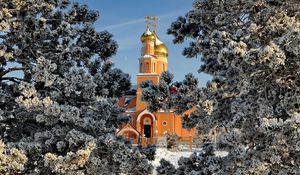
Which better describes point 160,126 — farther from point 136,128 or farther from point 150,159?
point 150,159

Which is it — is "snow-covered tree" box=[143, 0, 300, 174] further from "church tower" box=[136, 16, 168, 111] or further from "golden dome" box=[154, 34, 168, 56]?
"golden dome" box=[154, 34, 168, 56]

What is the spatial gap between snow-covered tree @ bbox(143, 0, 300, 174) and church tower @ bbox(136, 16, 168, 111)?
37.2m

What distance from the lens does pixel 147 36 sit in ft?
158

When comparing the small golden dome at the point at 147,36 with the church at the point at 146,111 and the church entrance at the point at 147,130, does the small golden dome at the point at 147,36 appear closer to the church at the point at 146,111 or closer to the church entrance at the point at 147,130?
the church at the point at 146,111

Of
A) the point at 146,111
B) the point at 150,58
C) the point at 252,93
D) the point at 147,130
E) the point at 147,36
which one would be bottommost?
the point at 252,93

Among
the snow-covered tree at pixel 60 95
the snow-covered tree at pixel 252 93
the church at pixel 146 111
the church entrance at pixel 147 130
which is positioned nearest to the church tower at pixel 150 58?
the church at pixel 146 111

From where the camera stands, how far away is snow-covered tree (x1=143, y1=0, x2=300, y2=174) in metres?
6.13

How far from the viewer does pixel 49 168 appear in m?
7.67

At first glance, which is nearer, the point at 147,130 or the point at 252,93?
the point at 252,93

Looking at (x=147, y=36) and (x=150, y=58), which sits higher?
(x=147, y=36)

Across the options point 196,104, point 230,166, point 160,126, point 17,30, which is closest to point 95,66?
point 17,30

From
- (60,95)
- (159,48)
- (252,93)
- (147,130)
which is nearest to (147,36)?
(159,48)

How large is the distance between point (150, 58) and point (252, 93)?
39924mm

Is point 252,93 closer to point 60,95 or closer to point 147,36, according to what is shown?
point 60,95
